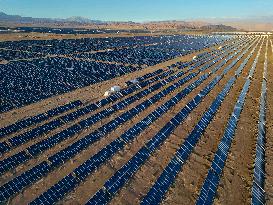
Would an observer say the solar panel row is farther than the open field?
No

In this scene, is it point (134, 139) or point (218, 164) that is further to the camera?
point (134, 139)

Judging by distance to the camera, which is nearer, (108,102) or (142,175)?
(142,175)

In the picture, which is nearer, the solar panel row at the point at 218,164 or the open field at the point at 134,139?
the solar panel row at the point at 218,164

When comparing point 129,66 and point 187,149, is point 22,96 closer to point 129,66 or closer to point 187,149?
point 187,149

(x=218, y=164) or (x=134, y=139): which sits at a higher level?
(x=134, y=139)

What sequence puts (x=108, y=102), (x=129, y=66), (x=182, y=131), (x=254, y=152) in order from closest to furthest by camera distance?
(x=254, y=152) < (x=182, y=131) < (x=108, y=102) < (x=129, y=66)

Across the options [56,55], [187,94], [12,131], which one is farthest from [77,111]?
[56,55]

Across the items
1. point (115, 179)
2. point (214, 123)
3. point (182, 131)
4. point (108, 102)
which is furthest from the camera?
point (108, 102)
